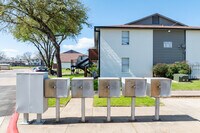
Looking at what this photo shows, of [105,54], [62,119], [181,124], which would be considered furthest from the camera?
[105,54]

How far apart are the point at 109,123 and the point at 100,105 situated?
3.01 m

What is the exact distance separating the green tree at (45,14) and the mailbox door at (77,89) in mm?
13964

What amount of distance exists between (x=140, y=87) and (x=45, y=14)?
1539cm

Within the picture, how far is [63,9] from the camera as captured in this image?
2117cm

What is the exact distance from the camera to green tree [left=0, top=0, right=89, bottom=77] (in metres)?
19.8

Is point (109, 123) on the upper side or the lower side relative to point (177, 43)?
lower

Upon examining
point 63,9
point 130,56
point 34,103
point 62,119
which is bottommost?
point 62,119

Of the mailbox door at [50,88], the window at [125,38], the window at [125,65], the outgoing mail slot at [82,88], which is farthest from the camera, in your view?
the window at [125,65]

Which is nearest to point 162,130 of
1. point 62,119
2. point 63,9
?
point 62,119

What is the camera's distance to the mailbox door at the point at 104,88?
7.36 meters

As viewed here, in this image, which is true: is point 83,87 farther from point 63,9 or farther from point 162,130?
point 63,9

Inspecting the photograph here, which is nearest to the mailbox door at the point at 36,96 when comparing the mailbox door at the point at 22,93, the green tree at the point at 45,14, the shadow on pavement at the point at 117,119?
the mailbox door at the point at 22,93

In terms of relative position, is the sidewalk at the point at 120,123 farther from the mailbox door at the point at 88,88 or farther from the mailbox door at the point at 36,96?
the mailbox door at the point at 88,88

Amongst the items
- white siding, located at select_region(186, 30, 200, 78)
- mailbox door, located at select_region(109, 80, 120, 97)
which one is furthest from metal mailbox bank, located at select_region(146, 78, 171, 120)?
white siding, located at select_region(186, 30, 200, 78)
